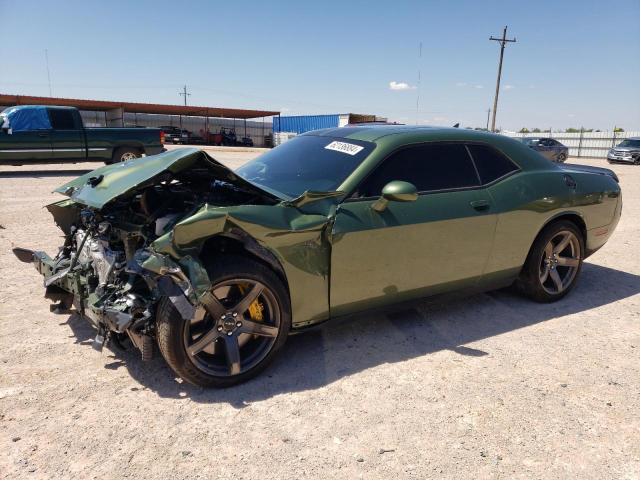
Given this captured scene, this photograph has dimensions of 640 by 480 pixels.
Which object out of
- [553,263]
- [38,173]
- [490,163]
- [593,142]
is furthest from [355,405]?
[593,142]

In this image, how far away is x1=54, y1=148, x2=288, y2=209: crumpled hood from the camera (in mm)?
2914

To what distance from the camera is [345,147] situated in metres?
3.64

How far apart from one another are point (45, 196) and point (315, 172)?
27.5ft

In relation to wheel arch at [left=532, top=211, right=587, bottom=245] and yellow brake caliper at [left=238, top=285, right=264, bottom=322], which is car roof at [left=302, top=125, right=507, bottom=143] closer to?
wheel arch at [left=532, top=211, right=587, bottom=245]

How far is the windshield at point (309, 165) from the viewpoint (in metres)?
3.40

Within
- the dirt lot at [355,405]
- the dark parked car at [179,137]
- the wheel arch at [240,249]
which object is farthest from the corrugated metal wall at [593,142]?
the wheel arch at [240,249]

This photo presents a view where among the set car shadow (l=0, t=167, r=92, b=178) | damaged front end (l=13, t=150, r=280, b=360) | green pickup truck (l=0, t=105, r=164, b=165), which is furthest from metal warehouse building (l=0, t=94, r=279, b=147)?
damaged front end (l=13, t=150, r=280, b=360)

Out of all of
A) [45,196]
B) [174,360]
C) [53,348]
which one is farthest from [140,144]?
[174,360]

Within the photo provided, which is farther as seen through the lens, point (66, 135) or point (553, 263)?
point (66, 135)

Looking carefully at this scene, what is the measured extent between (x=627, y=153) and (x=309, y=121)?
88.1 ft

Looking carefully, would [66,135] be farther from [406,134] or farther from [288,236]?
[288,236]

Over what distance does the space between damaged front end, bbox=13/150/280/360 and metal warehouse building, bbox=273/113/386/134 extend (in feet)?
118

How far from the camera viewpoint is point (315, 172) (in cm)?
354

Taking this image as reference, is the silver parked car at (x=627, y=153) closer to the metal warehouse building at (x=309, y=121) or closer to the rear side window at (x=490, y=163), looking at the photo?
the metal warehouse building at (x=309, y=121)
